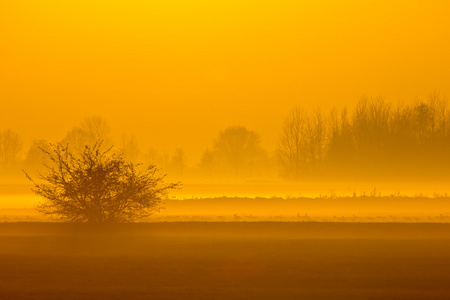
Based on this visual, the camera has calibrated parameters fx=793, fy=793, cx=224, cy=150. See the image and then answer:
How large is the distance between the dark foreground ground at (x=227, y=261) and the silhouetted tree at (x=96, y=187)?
1.10 metres

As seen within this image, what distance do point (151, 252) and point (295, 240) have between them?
4.38 meters

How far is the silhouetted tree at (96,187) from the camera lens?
25.7 meters

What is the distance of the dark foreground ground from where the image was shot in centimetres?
1225

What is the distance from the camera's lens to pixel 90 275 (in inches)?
552

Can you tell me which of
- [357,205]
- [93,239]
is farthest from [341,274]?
[357,205]

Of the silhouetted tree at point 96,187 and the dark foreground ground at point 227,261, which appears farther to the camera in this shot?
the silhouetted tree at point 96,187

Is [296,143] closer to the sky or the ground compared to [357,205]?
closer to the sky

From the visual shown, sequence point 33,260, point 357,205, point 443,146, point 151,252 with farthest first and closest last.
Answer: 1. point 443,146
2. point 357,205
3. point 151,252
4. point 33,260

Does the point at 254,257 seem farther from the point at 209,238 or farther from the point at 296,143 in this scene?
the point at 296,143

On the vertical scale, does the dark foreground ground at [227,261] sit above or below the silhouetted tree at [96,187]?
below

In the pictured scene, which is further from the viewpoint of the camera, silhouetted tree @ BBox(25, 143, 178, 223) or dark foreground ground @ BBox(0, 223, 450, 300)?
silhouetted tree @ BBox(25, 143, 178, 223)

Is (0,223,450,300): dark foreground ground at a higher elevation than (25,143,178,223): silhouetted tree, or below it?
below

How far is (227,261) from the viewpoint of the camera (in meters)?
16.2

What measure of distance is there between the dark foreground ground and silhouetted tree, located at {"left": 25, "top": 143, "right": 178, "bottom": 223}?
1.10 metres
